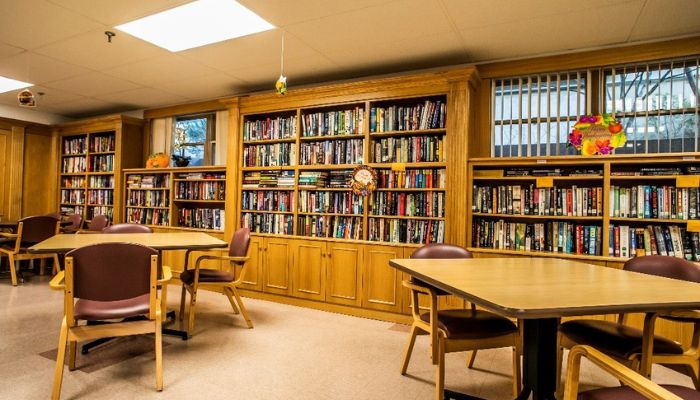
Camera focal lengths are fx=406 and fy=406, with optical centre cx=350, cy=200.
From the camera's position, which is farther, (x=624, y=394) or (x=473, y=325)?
(x=473, y=325)

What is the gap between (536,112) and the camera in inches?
158

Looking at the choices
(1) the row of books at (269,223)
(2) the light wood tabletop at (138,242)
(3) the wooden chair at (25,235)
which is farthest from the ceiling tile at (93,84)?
(2) the light wood tabletop at (138,242)

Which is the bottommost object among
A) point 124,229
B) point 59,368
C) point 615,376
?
Result: point 59,368

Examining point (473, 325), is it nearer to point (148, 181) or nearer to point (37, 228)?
point (148, 181)

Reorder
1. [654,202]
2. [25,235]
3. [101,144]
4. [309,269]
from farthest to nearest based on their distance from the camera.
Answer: [101,144]
[25,235]
[309,269]
[654,202]

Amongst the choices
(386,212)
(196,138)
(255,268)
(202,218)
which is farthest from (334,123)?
(196,138)

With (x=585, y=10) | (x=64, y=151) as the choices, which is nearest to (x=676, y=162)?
(x=585, y=10)

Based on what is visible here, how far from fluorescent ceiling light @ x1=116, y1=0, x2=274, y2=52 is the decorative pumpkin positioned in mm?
2441

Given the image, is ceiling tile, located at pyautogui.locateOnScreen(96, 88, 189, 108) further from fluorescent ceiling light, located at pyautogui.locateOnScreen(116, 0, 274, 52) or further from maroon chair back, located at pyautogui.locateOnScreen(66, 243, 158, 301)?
maroon chair back, located at pyautogui.locateOnScreen(66, 243, 158, 301)

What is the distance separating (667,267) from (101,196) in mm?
7502

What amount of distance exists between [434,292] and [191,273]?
2.33 m

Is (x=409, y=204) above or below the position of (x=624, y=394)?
above

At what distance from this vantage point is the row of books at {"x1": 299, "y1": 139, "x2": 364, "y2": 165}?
178 inches

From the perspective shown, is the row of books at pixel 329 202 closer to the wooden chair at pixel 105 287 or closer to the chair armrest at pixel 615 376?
the wooden chair at pixel 105 287
